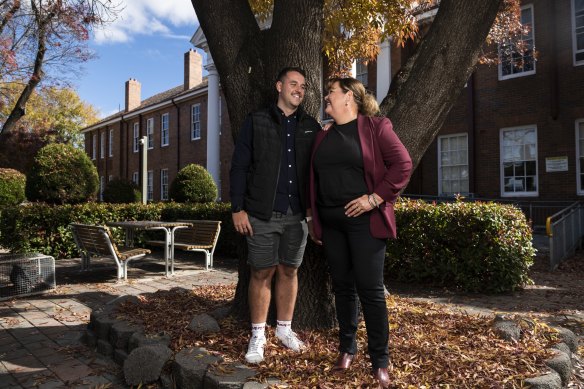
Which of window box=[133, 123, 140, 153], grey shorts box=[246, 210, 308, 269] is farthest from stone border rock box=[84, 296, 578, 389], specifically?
window box=[133, 123, 140, 153]

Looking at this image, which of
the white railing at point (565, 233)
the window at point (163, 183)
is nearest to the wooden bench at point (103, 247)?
the white railing at point (565, 233)

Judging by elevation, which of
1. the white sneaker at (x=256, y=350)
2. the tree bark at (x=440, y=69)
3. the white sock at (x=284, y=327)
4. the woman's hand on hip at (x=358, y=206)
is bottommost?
the white sneaker at (x=256, y=350)

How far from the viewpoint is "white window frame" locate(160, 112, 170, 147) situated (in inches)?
1112

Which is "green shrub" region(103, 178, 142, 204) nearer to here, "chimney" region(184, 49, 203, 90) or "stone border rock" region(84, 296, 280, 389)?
"chimney" region(184, 49, 203, 90)

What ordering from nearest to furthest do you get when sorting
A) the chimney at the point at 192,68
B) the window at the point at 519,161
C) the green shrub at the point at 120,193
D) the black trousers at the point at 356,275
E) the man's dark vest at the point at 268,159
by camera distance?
the black trousers at the point at 356,275 → the man's dark vest at the point at 268,159 → the window at the point at 519,161 → the green shrub at the point at 120,193 → the chimney at the point at 192,68

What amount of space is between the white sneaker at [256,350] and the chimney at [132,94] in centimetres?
3325

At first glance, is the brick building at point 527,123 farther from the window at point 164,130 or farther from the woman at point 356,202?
the window at point 164,130

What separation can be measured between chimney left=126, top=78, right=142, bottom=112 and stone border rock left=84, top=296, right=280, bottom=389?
32103 millimetres

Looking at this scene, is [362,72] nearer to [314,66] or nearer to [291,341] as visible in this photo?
[314,66]

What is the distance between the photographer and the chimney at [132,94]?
33.9m

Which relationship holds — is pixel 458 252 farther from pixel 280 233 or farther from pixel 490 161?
pixel 490 161

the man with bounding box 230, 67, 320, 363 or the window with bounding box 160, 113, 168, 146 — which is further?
the window with bounding box 160, 113, 168, 146

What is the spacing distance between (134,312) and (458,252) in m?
4.66

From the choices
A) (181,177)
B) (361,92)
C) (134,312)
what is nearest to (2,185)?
(181,177)
